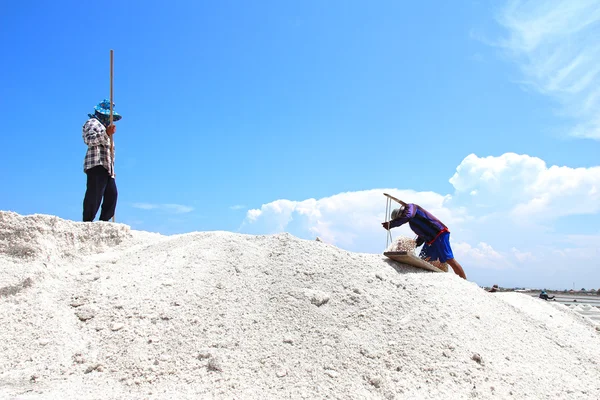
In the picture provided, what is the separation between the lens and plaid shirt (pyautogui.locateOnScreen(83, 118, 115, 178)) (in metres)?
5.59

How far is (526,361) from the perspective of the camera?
3502 mm

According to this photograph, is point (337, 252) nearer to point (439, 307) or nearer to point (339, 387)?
point (439, 307)

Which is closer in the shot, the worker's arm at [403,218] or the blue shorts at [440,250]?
the worker's arm at [403,218]

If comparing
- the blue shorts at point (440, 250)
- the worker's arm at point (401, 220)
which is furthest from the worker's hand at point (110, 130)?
the blue shorts at point (440, 250)

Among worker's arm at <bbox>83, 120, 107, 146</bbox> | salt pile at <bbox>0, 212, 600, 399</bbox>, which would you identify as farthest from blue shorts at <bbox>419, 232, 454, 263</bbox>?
worker's arm at <bbox>83, 120, 107, 146</bbox>

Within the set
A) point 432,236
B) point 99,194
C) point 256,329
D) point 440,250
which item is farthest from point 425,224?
point 99,194

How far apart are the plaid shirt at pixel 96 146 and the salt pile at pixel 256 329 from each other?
1.08 metres

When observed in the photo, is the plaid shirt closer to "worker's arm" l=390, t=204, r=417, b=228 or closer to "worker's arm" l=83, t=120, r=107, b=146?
"worker's arm" l=83, t=120, r=107, b=146

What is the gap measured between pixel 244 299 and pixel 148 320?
0.75 m

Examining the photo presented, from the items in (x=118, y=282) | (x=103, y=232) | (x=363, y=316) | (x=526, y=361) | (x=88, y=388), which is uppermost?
(x=103, y=232)

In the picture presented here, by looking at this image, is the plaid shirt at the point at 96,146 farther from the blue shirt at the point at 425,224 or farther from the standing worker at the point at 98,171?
the blue shirt at the point at 425,224

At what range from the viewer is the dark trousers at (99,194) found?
556cm

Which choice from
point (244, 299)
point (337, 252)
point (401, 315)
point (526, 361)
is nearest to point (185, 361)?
point (244, 299)

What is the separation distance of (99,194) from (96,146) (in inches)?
24.4
